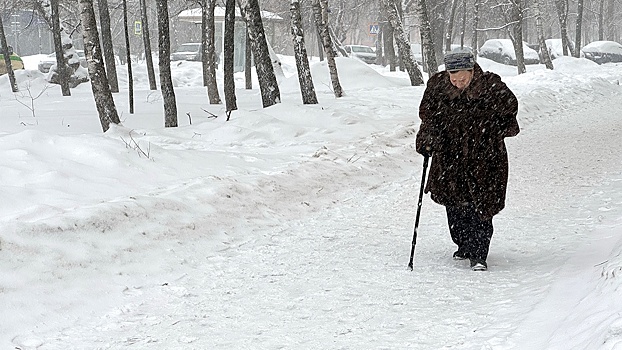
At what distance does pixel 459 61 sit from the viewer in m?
5.47

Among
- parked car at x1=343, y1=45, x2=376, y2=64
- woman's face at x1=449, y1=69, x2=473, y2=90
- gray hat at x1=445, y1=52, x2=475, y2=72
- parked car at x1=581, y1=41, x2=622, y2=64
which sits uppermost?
gray hat at x1=445, y1=52, x2=475, y2=72

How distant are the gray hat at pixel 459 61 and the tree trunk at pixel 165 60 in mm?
10200

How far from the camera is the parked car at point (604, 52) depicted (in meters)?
47.4

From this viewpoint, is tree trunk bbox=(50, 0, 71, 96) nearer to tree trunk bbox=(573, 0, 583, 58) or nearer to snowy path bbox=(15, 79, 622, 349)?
snowy path bbox=(15, 79, 622, 349)

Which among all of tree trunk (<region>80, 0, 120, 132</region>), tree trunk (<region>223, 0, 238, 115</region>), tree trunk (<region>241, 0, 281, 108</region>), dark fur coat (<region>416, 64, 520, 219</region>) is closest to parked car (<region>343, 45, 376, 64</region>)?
tree trunk (<region>223, 0, 238, 115</region>)

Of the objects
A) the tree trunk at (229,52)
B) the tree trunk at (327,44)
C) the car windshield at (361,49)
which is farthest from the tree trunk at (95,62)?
the car windshield at (361,49)

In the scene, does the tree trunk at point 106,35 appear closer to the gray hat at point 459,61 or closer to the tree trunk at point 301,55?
the tree trunk at point 301,55

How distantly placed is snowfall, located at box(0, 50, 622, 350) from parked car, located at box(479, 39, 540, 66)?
34970 mm

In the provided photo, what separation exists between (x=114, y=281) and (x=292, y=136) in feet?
25.0

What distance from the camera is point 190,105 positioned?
20203 millimetres

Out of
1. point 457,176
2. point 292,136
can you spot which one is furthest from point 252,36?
point 457,176

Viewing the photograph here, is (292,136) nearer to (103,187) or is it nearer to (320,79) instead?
(103,187)

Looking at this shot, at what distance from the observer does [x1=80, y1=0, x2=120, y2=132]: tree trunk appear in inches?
478

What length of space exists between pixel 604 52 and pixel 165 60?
39.6m
